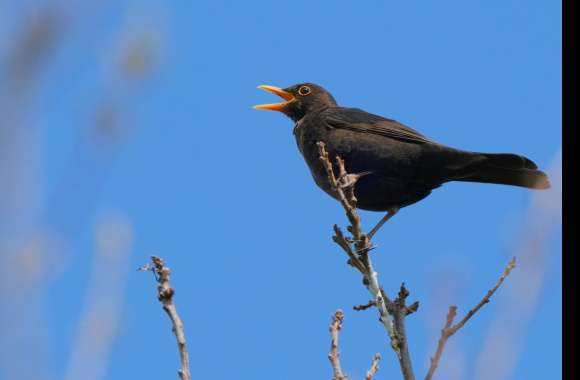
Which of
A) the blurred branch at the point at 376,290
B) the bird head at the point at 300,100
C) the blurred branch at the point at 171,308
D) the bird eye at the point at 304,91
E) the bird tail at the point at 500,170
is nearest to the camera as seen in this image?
the blurred branch at the point at 171,308

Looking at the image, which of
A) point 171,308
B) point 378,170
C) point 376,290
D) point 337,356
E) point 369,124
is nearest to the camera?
point 171,308

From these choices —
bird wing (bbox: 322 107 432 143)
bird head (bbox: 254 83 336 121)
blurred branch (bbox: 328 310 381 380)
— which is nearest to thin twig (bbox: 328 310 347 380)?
blurred branch (bbox: 328 310 381 380)

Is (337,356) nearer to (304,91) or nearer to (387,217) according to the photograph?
(387,217)

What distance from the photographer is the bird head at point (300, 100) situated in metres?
9.77

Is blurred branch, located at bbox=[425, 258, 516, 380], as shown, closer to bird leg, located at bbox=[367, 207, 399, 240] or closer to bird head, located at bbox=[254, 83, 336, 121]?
bird leg, located at bbox=[367, 207, 399, 240]

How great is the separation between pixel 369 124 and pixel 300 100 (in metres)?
1.68

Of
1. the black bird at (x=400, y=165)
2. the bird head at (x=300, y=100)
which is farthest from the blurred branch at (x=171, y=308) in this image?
the bird head at (x=300, y=100)

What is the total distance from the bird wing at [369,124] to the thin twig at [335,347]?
407cm

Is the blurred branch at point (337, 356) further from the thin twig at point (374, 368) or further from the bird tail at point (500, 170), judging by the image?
the bird tail at point (500, 170)

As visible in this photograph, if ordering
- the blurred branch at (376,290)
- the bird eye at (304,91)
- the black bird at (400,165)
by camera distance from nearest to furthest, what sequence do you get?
1. the blurred branch at (376,290)
2. the black bird at (400,165)
3. the bird eye at (304,91)

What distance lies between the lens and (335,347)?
3.88 m

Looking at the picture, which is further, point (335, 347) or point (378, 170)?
point (378, 170)

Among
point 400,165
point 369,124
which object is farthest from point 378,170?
point 369,124
